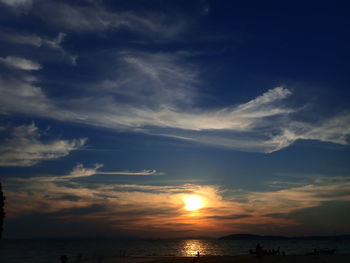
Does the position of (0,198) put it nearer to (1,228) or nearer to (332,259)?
(1,228)

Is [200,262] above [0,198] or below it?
below

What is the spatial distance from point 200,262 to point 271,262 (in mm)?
14976

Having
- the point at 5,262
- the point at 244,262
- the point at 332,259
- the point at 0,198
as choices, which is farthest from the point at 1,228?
the point at 5,262

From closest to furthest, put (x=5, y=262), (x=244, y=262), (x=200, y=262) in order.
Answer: (x=244, y=262), (x=200, y=262), (x=5, y=262)

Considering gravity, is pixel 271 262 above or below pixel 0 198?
below

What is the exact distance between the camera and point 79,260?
2490 inches

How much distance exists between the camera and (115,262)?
64062 mm

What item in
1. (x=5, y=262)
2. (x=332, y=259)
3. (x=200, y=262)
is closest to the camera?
(x=332, y=259)

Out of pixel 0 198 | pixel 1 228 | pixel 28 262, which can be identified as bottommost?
pixel 28 262

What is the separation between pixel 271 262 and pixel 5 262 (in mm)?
77590

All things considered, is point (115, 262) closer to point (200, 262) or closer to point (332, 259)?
point (200, 262)

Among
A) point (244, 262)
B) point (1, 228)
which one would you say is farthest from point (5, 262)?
point (244, 262)

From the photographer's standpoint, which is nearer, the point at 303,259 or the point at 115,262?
the point at 303,259

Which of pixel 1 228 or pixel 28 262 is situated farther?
pixel 28 262
